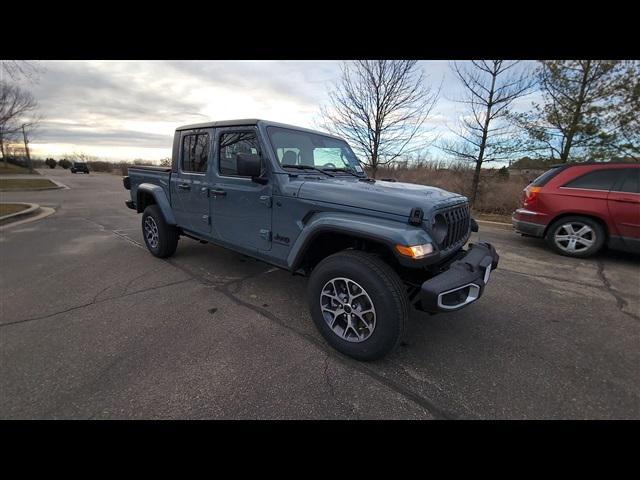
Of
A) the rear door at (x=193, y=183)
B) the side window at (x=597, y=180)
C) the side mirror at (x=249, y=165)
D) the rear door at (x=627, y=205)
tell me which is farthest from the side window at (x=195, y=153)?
the rear door at (x=627, y=205)

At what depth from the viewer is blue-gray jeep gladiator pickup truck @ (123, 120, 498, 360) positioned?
220cm

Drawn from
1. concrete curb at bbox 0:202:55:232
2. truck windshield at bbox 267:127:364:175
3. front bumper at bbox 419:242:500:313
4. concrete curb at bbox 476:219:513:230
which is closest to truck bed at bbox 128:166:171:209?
truck windshield at bbox 267:127:364:175

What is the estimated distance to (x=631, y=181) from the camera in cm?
484

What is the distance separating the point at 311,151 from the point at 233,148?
0.95 meters

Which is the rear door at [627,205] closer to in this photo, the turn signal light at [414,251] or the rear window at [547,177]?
the rear window at [547,177]

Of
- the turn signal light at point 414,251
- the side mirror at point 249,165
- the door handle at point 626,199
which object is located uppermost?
the side mirror at point 249,165

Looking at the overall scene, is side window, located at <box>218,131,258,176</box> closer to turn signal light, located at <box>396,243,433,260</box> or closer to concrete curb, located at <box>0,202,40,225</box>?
turn signal light, located at <box>396,243,433,260</box>

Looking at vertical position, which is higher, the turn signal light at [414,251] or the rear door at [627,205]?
the rear door at [627,205]

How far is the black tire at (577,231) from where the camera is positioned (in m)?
5.07

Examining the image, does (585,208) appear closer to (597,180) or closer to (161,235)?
(597,180)

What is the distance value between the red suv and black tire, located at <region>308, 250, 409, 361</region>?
4.91m

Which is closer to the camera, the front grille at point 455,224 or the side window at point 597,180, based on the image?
the front grille at point 455,224
